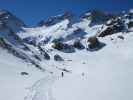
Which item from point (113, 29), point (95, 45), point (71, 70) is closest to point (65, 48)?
point (95, 45)

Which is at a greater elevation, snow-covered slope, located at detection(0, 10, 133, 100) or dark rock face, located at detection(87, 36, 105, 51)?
dark rock face, located at detection(87, 36, 105, 51)

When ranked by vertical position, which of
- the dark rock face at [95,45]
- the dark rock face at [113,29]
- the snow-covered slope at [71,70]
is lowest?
the snow-covered slope at [71,70]

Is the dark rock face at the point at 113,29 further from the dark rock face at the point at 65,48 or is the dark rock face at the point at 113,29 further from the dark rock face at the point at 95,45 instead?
the dark rock face at the point at 65,48

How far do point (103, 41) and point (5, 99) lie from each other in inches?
3496

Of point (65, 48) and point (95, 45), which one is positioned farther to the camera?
point (65, 48)

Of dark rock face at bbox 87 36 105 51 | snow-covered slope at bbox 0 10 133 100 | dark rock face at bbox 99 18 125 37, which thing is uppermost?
dark rock face at bbox 99 18 125 37

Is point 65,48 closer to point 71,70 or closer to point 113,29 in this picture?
point 113,29

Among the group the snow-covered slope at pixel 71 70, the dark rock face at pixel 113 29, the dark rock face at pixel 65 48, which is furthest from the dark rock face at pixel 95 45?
the dark rock face at pixel 113 29

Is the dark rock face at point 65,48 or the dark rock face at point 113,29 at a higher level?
the dark rock face at point 113,29

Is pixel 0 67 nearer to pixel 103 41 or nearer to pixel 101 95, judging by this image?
pixel 101 95

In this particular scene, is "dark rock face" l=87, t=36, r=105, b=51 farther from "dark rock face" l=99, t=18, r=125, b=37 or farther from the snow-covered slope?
"dark rock face" l=99, t=18, r=125, b=37

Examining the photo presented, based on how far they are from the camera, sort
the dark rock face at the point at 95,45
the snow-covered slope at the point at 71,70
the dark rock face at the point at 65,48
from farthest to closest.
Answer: the dark rock face at the point at 65,48 < the dark rock face at the point at 95,45 < the snow-covered slope at the point at 71,70

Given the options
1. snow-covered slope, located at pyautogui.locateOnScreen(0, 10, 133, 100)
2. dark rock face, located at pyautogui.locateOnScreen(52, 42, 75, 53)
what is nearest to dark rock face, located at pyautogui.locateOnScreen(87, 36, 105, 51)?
snow-covered slope, located at pyautogui.locateOnScreen(0, 10, 133, 100)

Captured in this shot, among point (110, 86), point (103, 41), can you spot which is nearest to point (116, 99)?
point (110, 86)
